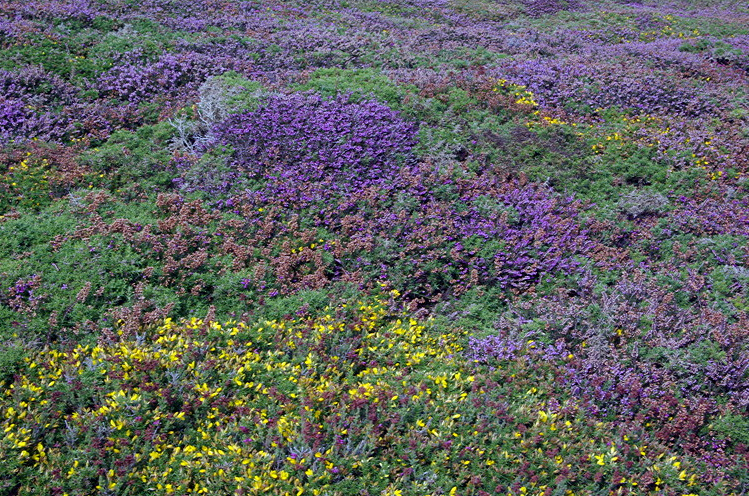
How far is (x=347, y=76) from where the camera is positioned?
11.7m

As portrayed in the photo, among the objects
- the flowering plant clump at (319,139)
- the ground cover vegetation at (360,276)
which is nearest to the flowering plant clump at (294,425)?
the ground cover vegetation at (360,276)

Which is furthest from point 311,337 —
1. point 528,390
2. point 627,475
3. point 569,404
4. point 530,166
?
point 530,166

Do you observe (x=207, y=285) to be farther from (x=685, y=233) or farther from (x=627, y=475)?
(x=685, y=233)

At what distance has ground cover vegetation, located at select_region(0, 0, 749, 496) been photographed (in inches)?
187

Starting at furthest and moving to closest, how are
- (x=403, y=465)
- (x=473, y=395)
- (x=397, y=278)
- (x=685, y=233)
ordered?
(x=685, y=233) → (x=397, y=278) → (x=473, y=395) → (x=403, y=465)

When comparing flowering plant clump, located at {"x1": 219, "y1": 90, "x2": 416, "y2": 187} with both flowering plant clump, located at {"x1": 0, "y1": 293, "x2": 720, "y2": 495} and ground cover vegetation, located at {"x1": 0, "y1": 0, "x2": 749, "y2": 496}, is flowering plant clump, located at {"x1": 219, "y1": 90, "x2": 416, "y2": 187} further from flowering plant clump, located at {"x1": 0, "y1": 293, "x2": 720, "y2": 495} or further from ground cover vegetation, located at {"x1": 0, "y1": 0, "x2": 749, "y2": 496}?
flowering plant clump, located at {"x1": 0, "y1": 293, "x2": 720, "y2": 495}

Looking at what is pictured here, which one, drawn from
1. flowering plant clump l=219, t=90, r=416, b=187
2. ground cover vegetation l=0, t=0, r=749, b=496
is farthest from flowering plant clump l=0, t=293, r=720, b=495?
flowering plant clump l=219, t=90, r=416, b=187

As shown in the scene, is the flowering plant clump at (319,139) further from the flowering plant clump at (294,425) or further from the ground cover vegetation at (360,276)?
the flowering plant clump at (294,425)

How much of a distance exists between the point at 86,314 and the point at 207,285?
4.56ft

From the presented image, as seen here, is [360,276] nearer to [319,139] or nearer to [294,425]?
[294,425]

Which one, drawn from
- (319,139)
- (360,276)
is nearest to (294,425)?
(360,276)

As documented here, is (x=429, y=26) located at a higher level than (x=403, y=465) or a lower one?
higher

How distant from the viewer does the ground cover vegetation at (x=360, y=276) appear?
15.6ft

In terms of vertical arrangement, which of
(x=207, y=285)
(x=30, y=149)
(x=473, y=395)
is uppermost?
(x=30, y=149)
